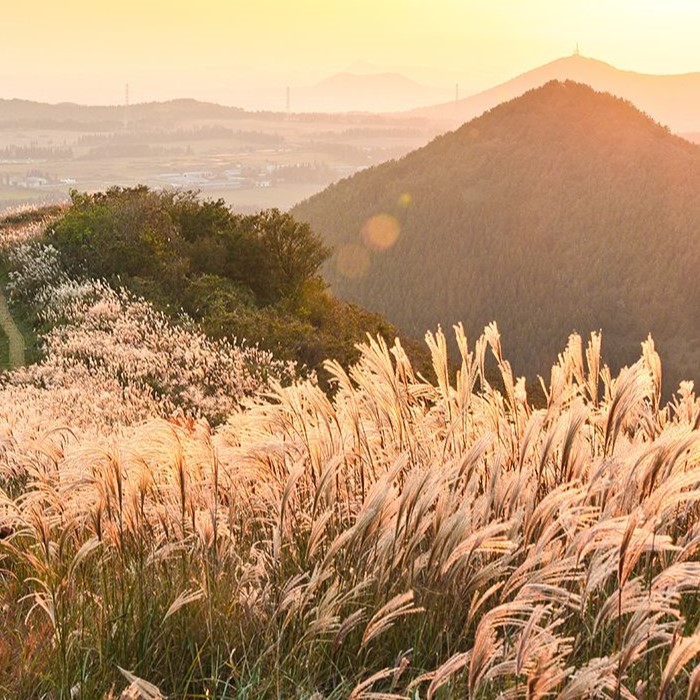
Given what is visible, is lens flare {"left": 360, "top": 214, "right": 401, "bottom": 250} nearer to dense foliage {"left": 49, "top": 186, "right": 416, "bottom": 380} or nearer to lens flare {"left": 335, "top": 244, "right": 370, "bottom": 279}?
lens flare {"left": 335, "top": 244, "right": 370, "bottom": 279}

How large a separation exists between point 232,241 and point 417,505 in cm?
2487

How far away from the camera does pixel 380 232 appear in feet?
504

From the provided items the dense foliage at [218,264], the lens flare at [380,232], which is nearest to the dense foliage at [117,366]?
the dense foliage at [218,264]

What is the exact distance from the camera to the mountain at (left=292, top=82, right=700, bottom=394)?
12988cm

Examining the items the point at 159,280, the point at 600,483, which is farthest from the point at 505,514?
the point at 159,280

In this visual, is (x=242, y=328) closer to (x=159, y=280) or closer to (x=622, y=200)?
(x=159, y=280)

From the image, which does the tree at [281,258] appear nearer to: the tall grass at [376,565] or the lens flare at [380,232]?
the tall grass at [376,565]

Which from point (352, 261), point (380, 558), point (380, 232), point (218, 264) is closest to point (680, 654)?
point (380, 558)

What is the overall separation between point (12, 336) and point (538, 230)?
14908 centimetres

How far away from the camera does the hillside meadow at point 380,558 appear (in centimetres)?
233

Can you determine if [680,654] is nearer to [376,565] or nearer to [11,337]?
[376,565]

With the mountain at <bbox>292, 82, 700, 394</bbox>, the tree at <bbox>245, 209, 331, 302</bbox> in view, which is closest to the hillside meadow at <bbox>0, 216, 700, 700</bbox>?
the tree at <bbox>245, 209, 331, 302</bbox>

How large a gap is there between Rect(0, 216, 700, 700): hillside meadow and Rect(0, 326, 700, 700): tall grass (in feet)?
0.05

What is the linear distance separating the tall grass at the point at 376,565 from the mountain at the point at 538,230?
4209 inches
